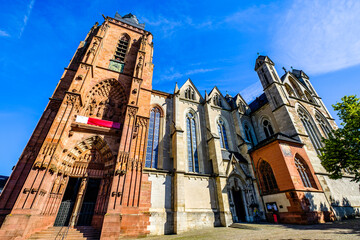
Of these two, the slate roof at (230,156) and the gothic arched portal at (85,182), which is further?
the slate roof at (230,156)

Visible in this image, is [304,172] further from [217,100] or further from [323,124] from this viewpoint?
[217,100]

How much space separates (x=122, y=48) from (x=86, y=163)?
13.5 meters

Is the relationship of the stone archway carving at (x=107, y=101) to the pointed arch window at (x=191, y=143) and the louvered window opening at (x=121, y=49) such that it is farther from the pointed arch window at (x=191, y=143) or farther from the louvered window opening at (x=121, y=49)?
the pointed arch window at (x=191, y=143)

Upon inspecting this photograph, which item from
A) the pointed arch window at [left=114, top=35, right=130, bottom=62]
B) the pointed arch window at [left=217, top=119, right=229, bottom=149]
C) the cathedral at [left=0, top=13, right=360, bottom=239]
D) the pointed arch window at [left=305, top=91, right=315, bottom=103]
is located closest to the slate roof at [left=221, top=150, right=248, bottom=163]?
the cathedral at [left=0, top=13, right=360, bottom=239]

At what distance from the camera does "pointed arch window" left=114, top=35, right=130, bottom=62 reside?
695 inches

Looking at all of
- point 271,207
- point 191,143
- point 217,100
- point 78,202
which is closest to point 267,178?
point 271,207

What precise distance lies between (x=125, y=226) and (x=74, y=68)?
13.4 meters

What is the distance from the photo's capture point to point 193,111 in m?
18.2

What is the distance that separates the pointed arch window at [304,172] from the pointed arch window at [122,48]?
2011cm

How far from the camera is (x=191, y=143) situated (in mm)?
16031

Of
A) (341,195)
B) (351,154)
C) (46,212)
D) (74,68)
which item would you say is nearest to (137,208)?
(46,212)

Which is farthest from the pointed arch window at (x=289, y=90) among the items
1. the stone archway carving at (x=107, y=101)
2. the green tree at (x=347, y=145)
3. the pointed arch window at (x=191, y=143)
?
the stone archway carving at (x=107, y=101)

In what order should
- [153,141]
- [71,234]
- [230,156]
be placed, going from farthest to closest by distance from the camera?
[230,156], [153,141], [71,234]

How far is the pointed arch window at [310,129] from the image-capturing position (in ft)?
57.8
